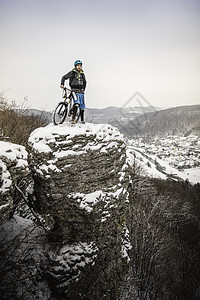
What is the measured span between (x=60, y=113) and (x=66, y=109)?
1.06ft

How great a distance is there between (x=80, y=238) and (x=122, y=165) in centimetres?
329

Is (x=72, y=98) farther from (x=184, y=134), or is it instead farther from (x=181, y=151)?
(x=184, y=134)

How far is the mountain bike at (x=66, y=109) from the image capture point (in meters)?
6.33

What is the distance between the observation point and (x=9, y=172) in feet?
13.4

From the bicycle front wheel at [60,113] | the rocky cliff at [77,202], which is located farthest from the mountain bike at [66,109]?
the rocky cliff at [77,202]

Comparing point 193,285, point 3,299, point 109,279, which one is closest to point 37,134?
point 3,299

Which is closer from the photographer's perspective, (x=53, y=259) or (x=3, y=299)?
(x=3, y=299)

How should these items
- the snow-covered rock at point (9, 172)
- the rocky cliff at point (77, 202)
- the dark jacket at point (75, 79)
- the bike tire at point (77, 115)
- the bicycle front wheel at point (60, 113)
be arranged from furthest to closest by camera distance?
the bike tire at point (77, 115), the bicycle front wheel at point (60, 113), the dark jacket at point (75, 79), the rocky cliff at point (77, 202), the snow-covered rock at point (9, 172)

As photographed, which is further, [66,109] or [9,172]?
[66,109]

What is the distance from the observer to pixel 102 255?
5832 mm

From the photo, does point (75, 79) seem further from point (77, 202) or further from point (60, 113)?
point (77, 202)

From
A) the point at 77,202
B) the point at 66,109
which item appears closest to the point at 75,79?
the point at 66,109

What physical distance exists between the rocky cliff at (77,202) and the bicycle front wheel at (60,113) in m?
0.96

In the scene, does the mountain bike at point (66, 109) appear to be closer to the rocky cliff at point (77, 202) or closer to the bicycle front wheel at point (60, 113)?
the bicycle front wheel at point (60, 113)
